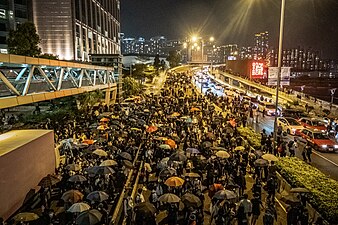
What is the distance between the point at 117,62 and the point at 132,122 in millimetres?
23696

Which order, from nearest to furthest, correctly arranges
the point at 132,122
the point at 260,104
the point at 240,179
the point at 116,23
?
1. the point at 240,179
2. the point at 132,122
3. the point at 260,104
4. the point at 116,23

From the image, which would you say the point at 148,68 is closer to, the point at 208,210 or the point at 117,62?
the point at 117,62

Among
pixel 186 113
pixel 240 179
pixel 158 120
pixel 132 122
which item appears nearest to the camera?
pixel 240 179

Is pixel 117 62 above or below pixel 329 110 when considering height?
above

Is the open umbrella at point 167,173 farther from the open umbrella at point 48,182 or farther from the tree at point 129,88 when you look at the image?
the tree at point 129,88

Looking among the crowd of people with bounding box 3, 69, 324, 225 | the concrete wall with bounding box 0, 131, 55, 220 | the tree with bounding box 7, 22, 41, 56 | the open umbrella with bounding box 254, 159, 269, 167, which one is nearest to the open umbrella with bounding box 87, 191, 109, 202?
the crowd of people with bounding box 3, 69, 324, 225

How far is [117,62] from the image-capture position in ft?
142

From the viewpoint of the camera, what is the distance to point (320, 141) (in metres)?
19.8

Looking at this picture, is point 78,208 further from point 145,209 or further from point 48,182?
point 48,182

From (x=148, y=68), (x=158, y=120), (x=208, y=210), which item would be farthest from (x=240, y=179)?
(x=148, y=68)

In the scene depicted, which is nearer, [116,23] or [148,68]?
[148,68]

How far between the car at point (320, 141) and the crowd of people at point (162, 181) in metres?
4.11

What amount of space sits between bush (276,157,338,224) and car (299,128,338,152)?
539 centimetres

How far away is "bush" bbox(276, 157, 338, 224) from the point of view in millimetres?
10125
